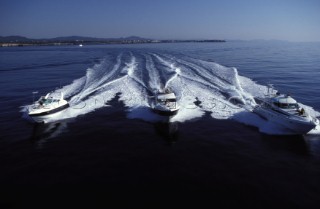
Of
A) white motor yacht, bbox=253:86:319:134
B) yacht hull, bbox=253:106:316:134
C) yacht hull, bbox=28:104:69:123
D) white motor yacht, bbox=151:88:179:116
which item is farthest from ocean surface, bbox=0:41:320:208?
white motor yacht, bbox=151:88:179:116

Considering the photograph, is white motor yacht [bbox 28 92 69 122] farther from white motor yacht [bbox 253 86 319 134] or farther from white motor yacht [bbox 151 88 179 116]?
white motor yacht [bbox 253 86 319 134]

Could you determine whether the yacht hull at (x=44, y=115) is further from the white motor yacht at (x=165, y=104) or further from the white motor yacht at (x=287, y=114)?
the white motor yacht at (x=287, y=114)

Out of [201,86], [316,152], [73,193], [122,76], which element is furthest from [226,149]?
[122,76]

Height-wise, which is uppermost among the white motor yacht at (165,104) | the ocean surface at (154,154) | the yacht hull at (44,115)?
the white motor yacht at (165,104)

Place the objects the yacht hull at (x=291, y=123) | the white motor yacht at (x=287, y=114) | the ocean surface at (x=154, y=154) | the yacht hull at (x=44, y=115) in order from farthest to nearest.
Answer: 1. the yacht hull at (x=44, y=115)
2. the white motor yacht at (x=287, y=114)
3. the yacht hull at (x=291, y=123)
4. the ocean surface at (x=154, y=154)

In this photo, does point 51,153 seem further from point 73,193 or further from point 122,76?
point 122,76

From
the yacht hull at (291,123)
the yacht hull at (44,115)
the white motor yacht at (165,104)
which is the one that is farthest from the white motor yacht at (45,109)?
the yacht hull at (291,123)
